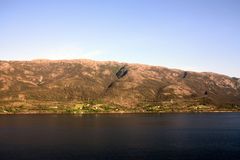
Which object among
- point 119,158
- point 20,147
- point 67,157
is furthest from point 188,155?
point 20,147

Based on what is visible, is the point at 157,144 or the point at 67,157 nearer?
the point at 67,157

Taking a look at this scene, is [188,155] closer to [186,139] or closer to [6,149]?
[186,139]

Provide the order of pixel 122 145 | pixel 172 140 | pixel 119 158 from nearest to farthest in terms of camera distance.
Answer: pixel 119 158
pixel 122 145
pixel 172 140

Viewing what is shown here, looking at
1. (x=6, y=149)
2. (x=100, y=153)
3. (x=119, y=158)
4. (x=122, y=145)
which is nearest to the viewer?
(x=119, y=158)

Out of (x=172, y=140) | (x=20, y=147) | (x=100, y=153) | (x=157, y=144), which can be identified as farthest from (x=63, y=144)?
Result: (x=172, y=140)

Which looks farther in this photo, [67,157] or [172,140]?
[172,140]

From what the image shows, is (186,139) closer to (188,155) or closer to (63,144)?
(188,155)

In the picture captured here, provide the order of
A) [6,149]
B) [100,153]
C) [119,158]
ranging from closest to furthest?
[119,158] < [100,153] < [6,149]

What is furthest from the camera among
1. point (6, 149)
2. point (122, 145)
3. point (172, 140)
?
point (172, 140)
